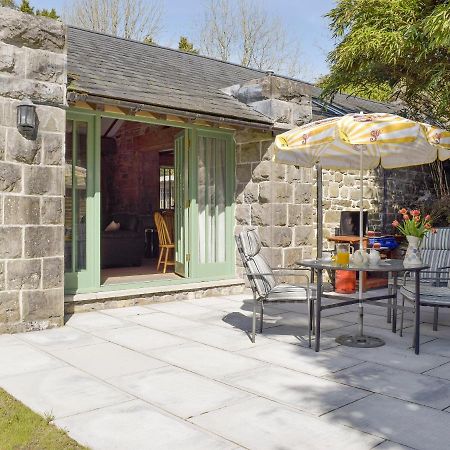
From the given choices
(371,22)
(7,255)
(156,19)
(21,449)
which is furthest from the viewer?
(156,19)

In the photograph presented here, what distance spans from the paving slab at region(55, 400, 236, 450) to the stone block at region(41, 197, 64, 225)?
9.88 ft

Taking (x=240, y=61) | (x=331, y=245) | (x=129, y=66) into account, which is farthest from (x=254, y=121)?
(x=240, y=61)

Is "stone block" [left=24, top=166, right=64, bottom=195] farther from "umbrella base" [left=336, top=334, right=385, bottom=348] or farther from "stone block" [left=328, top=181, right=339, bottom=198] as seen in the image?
"stone block" [left=328, top=181, right=339, bottom=198]

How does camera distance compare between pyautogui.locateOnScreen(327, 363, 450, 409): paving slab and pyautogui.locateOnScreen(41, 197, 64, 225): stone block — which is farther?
pyautogui.locateOnScreen(41, 197, 64, 225): stone block

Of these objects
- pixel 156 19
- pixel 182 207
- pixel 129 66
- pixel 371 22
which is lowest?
pixel 182 207

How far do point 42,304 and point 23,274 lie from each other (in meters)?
0.40

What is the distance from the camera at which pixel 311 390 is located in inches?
152

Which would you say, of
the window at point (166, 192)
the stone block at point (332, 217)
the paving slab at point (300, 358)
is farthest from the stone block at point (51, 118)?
the window at point (166, 192)

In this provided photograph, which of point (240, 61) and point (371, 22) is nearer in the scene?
point (371, 22)

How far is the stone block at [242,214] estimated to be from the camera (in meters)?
8.65

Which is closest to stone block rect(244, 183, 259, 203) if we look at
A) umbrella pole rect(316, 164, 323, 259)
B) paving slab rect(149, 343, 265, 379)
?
umbrella pole rect(316, 164, 323, 259)

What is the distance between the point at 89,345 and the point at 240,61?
22.4 m

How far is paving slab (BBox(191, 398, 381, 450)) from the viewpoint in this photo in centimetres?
296

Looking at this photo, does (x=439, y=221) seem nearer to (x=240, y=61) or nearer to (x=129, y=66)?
(x=129, y=66)
